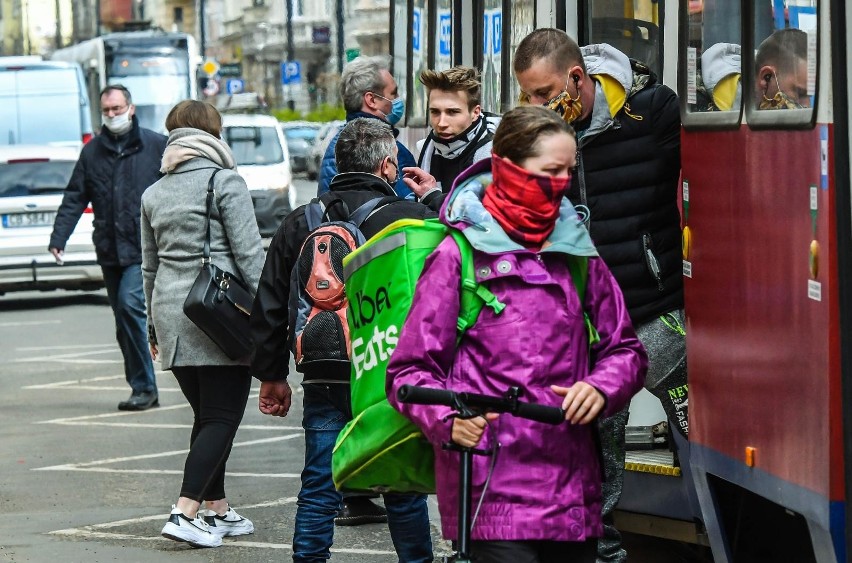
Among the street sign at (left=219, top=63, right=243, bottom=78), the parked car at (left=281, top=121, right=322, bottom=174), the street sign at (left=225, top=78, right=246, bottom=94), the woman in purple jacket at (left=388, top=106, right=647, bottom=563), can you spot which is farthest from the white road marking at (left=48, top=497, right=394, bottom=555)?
the street sign at (left=219, top=63, right=243, bottom=78)

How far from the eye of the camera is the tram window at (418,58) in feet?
38.5

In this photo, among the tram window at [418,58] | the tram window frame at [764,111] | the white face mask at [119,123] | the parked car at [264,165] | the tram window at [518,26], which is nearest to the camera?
the tram window frame at [764,111]

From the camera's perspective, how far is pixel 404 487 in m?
4.40

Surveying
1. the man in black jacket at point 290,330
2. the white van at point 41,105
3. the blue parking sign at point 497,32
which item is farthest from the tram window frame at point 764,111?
the white van at point 41,105

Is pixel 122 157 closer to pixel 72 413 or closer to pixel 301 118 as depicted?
pixel 72 413

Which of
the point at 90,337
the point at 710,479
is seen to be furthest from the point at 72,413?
the point at 710,479

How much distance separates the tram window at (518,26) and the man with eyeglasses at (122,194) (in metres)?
3.05

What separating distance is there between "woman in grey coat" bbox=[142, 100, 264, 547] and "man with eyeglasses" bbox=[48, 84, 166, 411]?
12.1 feet

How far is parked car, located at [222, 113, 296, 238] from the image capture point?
27.0 metres

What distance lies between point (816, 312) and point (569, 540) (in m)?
0.83

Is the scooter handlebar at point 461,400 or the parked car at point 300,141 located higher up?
the scooter handlebar at point 461,400

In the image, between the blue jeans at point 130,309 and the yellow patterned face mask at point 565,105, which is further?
the blue jeans at point 130,309

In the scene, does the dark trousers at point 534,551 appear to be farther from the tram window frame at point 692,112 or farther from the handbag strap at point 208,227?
the handbag strap at point 208,227

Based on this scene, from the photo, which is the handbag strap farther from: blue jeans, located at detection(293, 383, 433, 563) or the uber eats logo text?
the uber eats logo text
